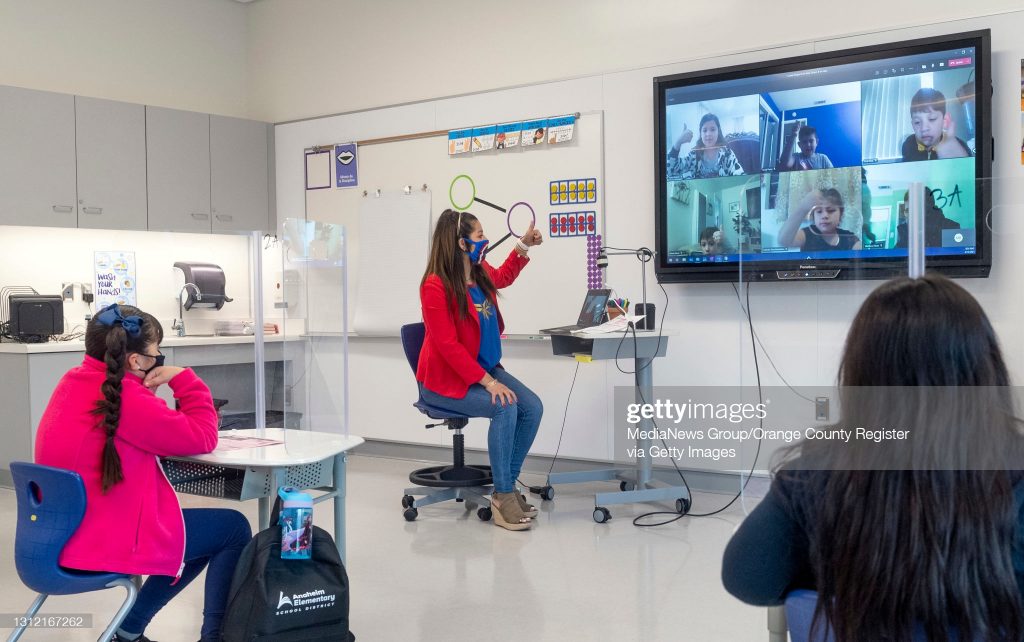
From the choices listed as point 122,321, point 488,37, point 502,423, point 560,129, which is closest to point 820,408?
point 122,321

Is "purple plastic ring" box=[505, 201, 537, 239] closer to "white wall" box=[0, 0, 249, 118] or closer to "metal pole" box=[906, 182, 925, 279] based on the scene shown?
"white wall" box=[0, 0, 249, 118]

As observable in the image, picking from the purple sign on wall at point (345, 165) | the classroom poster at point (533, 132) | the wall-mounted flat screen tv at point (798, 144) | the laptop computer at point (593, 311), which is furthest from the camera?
the purple sign on wall at point (345, 165)

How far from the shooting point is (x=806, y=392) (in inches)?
81.5

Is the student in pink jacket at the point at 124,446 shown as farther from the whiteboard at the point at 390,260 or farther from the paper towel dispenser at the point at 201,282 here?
the paper towel dispenser at the point at 201,282

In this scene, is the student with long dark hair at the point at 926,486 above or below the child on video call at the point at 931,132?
below

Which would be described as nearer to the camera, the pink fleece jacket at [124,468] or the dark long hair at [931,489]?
the dark long hair at [931,489]

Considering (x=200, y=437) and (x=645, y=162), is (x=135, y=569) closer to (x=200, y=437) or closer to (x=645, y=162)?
(x=200, y=437)

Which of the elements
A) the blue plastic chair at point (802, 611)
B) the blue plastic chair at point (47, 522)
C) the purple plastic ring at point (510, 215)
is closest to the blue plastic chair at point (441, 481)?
the purple plastic ring at point (510, 215)

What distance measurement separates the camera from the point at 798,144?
4.00m

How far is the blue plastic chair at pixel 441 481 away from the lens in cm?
395

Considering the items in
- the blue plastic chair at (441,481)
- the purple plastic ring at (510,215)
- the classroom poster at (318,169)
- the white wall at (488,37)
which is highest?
the white wall at (488,37)

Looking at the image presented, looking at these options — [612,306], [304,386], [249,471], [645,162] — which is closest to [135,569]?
[249,471]

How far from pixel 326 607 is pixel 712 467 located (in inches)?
103

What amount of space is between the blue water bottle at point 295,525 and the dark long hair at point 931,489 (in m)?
1.34
